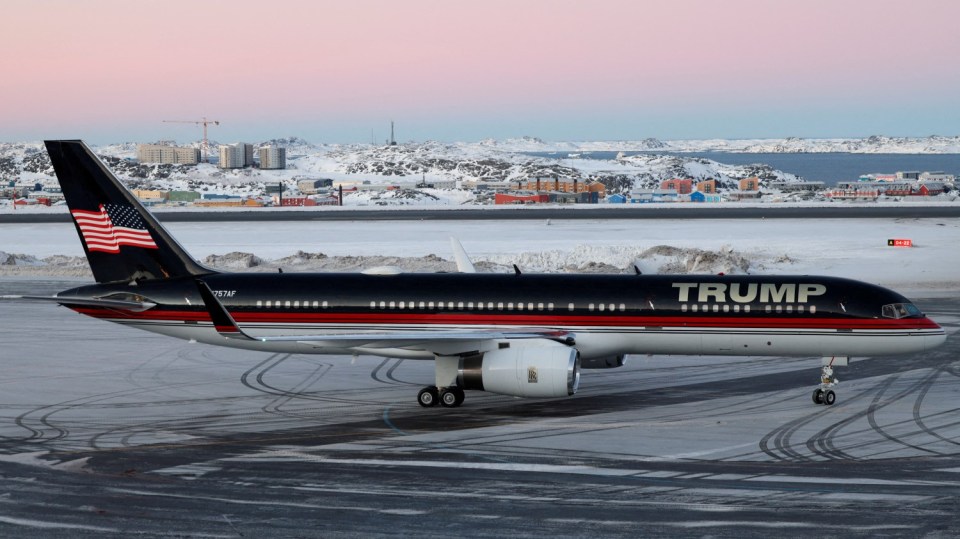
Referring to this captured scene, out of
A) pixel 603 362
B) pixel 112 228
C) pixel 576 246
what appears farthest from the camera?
pixel 576 246

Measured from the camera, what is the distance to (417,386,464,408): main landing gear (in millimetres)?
34312

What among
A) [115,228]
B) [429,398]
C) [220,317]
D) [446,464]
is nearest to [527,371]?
[429,398]

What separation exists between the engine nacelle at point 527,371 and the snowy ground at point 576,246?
114ft

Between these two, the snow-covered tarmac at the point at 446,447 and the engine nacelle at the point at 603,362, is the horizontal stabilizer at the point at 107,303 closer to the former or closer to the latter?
the snow-covered tarmac at the point at 446,447

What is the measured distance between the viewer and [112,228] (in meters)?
37.9

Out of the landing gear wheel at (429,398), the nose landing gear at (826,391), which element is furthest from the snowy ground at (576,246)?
the landing gear wheel at (429,398)

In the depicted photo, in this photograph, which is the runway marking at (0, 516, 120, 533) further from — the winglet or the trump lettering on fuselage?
the trump lettering on fuselage

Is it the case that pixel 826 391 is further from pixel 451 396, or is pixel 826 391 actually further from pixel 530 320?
pixel 451 396

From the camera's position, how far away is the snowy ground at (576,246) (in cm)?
7025

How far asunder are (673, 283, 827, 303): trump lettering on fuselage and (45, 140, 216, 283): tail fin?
17.6 meters

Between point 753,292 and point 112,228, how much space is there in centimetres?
2207

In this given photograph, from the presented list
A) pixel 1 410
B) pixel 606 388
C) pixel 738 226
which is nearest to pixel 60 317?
pixel 1 410

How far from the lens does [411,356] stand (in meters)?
35.1

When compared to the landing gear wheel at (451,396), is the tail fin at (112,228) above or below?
above
